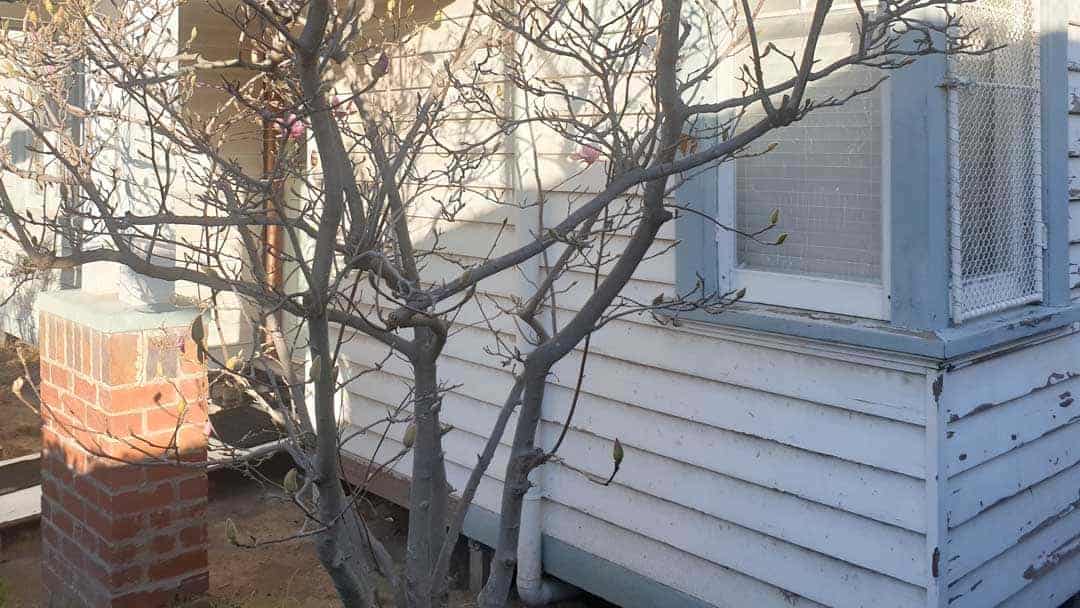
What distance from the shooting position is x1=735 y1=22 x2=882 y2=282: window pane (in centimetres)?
329

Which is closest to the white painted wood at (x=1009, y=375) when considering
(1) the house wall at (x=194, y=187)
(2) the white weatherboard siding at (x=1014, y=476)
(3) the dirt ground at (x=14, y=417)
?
(2) the white weatherboard siding at (x=1014, y=476)

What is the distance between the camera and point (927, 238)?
10.1 ft

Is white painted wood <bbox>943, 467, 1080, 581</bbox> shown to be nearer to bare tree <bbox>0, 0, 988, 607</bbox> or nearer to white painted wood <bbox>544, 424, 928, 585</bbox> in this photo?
white painted wood <bbox>544, 424, 928, 585</bbox>

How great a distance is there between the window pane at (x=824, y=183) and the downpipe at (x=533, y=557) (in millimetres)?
1372

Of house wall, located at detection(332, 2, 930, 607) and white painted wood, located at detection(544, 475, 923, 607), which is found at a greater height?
house wall, located at detection(332, 2, 930, 607)

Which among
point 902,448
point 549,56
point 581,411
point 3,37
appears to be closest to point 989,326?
point 902,448

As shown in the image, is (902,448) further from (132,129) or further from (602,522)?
(132,129)

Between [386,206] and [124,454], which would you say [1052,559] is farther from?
[124,454]

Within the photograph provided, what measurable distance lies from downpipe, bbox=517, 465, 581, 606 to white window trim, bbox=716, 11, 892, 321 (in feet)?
4.14

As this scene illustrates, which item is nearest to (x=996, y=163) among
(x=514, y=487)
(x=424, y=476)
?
(x=514, y=487)

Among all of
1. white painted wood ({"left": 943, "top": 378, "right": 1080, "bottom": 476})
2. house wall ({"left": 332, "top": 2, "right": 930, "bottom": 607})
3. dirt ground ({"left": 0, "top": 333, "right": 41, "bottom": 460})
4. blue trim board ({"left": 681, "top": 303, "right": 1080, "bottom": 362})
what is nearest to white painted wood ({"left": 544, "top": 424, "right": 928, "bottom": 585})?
house wall ({"left": 332, "top": 2, "right": 930, "bottom": 607})

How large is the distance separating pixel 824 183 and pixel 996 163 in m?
0.55

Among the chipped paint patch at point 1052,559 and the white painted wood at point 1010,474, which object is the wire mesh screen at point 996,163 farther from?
the chipped paint patch at point 1052,559

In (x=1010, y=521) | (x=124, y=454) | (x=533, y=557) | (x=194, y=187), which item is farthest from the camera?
(x=194, y=187)
